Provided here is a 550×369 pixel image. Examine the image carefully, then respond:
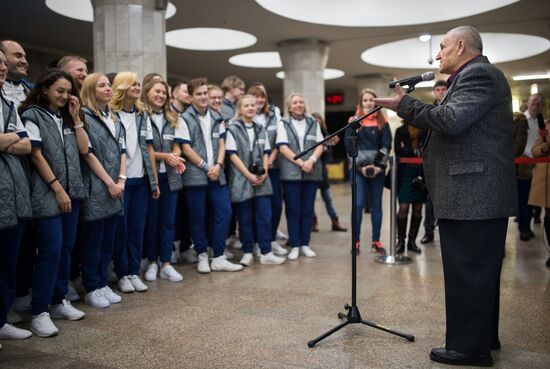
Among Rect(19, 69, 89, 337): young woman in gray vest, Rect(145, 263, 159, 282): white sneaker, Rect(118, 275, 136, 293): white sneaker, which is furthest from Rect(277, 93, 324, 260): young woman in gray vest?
Rect(19, 69, 89, 337): young woman in gray vest

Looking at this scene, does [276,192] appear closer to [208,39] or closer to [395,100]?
[395,100]

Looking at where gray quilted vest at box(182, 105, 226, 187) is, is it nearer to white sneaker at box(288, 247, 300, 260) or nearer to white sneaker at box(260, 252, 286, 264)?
white sneaker at box(260, 252, 286, 264)

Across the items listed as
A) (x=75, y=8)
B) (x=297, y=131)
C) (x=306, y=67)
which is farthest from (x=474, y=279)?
(x=306, y=67)

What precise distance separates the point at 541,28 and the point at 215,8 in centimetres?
802

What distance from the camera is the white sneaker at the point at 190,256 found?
18.9ft

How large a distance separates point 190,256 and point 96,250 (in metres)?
1.80

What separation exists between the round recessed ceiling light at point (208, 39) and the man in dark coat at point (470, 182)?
1120 cm

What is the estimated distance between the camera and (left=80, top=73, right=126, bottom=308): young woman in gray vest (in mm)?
3902

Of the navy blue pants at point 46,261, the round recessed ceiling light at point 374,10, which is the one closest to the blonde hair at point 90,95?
the navy blue pants at point 46,261

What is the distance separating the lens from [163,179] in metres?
4.97

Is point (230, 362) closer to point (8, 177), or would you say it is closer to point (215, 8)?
point (8, 177)

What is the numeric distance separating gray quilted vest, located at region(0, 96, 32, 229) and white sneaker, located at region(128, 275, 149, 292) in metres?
1.51

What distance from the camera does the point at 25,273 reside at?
379 cm

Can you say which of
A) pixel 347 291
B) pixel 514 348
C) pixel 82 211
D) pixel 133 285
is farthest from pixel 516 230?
pixel 82 211
